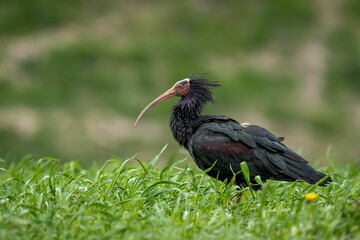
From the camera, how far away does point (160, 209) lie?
20.9 ft

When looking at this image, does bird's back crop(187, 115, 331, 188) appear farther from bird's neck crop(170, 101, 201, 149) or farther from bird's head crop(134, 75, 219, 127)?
bird's head crop(134, 75, 219, 127)

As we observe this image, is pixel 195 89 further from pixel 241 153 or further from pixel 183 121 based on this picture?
pixel 241 153

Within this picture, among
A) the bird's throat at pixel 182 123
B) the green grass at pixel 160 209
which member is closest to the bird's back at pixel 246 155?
the green grass at pixel 160 209

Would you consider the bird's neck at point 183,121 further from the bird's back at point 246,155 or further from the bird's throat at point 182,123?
the bird's back at point 246,155

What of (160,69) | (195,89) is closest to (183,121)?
(195,89)

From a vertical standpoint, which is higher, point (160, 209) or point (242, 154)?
point (242, 154)

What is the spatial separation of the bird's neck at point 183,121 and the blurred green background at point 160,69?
941 centimetres

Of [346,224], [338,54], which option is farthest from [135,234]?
[338,54]

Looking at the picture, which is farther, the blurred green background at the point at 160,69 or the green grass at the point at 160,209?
the blurred green background at the point at 160,69

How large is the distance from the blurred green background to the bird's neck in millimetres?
9408

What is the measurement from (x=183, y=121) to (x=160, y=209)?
1951 millimetres

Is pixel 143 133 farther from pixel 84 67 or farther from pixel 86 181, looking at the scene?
pixel 86 181

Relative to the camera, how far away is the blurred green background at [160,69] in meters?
18.7

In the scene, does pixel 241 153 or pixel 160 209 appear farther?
pixel 241 153
